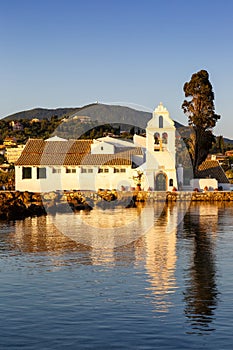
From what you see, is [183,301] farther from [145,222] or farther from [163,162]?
[163,162]

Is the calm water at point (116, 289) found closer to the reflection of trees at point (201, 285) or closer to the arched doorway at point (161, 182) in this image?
the reflection of trees at point (201, 285)

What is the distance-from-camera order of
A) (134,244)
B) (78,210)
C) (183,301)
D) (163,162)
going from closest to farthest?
(183,301)
(134,244)
(78,210)
(163,162)

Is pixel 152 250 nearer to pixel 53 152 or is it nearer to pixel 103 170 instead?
pixel 103 170

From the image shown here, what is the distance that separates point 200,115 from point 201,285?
1387 inches

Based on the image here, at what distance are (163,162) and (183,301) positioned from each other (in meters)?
31.7

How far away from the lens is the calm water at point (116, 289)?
1067cm

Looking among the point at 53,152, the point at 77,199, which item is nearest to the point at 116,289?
the point at 77,199

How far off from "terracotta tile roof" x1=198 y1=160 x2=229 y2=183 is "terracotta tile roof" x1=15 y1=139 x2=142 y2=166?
17.3 ft

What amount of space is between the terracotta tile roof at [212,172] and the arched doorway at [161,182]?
13.8ft

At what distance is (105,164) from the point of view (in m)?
45.9

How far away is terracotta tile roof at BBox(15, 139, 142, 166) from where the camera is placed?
1826 inches

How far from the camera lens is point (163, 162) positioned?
44250mm

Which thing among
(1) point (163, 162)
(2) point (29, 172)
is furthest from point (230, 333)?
(2) point (29, 172)

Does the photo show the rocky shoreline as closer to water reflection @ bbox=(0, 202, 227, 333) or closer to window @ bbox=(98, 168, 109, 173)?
water reflection @ bbox=(0, 202, 227, 333)
